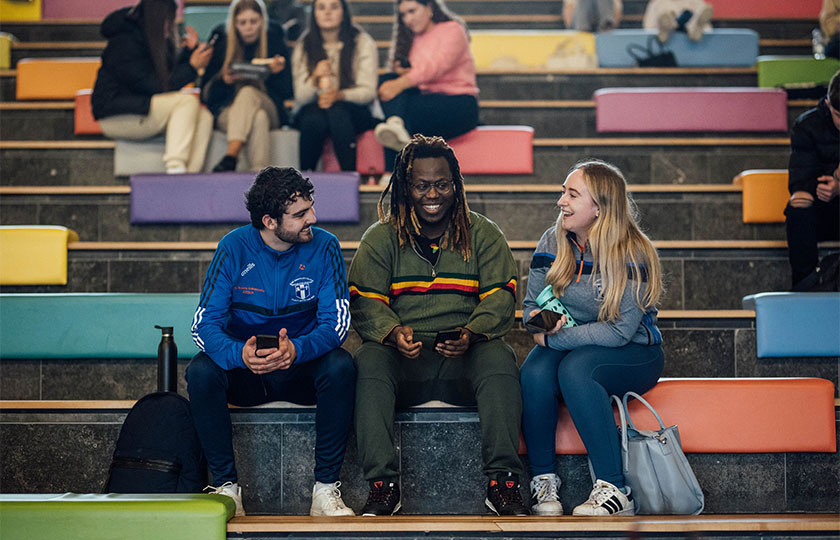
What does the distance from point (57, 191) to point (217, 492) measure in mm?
1909

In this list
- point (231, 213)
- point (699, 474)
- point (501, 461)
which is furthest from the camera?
point (231, 213)

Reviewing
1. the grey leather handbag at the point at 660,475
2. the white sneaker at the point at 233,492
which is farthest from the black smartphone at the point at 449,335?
the white sneaker at the point at 233,492

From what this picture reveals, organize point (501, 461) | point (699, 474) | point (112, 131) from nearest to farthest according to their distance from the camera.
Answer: point (501, 461), point (699, 474), point (112, 131)

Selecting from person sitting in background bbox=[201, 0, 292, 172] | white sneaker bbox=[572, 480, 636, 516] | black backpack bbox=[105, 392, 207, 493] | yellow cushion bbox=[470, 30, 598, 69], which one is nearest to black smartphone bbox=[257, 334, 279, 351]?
black backpack bbox=[105, 392, 207, 493]

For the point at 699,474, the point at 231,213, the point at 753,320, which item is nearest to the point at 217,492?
the point at 699,474

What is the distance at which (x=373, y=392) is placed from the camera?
244 cm

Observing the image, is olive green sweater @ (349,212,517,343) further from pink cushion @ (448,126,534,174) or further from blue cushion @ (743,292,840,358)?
pink cushion @ (448,126,534,174)

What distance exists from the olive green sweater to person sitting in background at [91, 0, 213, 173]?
154 centimetres

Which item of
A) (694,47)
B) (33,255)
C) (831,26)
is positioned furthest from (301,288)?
(831,26)

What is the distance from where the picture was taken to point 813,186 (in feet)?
11.0

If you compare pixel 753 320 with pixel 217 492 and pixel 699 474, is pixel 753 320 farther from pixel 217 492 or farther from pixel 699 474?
pixel 217 492

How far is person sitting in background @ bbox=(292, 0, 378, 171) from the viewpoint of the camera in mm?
3996

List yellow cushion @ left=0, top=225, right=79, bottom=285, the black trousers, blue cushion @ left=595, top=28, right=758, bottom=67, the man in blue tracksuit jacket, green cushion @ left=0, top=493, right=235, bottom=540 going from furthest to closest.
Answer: blue cushion @ left=595, top=28, right=758, bottom=67, yellow cushion @ left=0, top=225, right=79, bottom=285, the black trousers, the man in blue tracksuit jacket, green cushion @ left=0, top=493, right=235, bottom=540

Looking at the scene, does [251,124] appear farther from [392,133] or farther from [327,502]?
[327,502]
